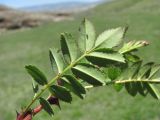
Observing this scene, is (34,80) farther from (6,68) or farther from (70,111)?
(6,68)

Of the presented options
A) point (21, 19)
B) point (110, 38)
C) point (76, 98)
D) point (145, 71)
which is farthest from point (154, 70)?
point (21, 19)

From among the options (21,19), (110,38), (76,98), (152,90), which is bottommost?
(21,19)

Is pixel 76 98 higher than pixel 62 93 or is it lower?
lower

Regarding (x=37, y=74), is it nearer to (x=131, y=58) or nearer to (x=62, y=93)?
(x=62, y=93)

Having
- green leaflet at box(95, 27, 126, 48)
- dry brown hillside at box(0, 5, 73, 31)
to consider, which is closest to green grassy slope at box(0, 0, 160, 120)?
green leaflet at box(95, 27, 126, 48)

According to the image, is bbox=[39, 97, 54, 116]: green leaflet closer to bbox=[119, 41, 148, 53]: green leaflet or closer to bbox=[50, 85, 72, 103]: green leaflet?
bbox=[50, 85, 72, 103]: green leaflet

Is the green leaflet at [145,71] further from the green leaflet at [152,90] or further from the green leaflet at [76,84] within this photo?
the green leaflet at [76,84]

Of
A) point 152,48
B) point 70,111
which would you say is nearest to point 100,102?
point 70,111

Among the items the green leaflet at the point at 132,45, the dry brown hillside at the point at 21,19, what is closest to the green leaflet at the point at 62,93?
the green leaflet at the point at 132,45
